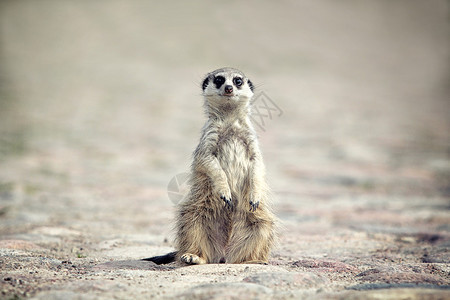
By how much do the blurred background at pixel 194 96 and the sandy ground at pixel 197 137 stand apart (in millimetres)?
76

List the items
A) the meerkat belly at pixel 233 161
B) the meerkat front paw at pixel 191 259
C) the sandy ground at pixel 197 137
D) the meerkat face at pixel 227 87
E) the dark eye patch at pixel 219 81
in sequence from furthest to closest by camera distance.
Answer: the dark eye patch at pixel 219 81 < the meerkat face at pixel 227 87 < the meerkat belly at pixel 233 161 < the meerkat front paw at pixel 191 259 < the sandy ground at pixel 197 137

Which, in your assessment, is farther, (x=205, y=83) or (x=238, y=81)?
(x=205, y=83)

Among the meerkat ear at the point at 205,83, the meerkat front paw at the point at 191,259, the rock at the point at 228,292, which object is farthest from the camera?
the meerkat ear at the point at 205,83

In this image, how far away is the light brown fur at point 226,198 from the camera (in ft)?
12.7

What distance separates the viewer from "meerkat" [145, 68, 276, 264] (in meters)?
3.87

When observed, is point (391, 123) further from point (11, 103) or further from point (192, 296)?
point (192, 296)

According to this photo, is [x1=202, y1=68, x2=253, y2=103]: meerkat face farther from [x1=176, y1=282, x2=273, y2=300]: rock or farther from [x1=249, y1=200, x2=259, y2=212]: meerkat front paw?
[x1=176, y1=282, x2=273, y2=300]: rock

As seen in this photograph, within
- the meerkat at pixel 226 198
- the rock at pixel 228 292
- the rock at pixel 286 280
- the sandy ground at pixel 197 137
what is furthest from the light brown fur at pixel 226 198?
the rock at pixel 228 292

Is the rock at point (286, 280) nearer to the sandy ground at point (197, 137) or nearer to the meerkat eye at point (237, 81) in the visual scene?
the sandy ground at point (197, 137)

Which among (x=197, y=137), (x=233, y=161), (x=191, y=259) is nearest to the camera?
(x=191, y=259)

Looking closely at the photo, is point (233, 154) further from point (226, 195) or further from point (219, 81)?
point (219, 81)

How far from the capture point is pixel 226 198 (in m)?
3.85

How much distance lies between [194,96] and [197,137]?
9.44 meters

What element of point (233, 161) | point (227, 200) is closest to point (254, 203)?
point (227, 200)
